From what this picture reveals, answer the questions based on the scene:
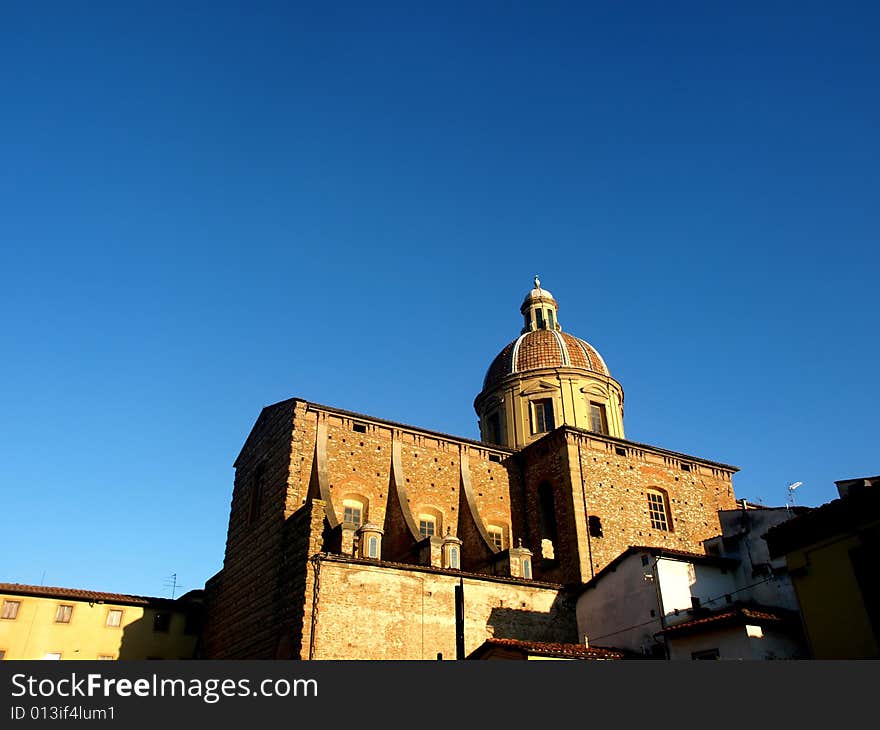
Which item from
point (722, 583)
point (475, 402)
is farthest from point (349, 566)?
point (475, 402)

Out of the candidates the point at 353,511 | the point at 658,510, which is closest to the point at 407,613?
the point at 353,511

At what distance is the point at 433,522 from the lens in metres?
25.9

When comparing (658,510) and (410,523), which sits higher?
(658,510)

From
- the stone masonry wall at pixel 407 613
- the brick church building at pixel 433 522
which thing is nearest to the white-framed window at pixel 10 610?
the brick church building at pixel 433 522

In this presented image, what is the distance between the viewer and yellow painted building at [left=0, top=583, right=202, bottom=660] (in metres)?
24.8

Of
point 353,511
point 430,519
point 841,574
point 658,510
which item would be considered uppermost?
point 658,510

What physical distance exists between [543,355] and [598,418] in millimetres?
3576

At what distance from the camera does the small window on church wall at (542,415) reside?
104 ft

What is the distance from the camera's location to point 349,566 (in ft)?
63.5

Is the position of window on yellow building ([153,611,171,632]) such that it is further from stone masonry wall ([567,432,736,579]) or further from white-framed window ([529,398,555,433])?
white-framed window ([529,398,555,433])

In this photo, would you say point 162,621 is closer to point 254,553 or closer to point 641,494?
point 254,553

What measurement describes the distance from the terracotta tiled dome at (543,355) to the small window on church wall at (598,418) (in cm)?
161

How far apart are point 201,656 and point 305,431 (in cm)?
914

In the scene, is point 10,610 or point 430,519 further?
point 430,519
